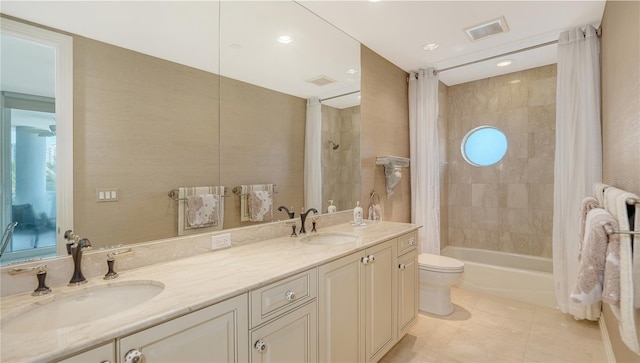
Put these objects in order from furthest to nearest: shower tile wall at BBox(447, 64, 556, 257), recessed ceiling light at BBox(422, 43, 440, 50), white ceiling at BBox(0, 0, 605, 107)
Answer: shower tile wall at BBox(447, 64, 556, 257) → recessed ceiling light at BBox(422, 43, 440, 50) → white ceiling at BBox(0, 0, 605, 107)

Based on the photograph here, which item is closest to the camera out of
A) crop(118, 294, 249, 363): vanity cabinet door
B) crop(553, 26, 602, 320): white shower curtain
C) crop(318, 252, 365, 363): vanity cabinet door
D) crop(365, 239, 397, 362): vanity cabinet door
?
crop(118, 294, 249, 363): vanity cabinet door

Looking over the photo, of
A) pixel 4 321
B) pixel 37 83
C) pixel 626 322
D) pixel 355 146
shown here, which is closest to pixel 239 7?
pixel 37 83

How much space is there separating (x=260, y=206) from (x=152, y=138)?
30.5 inches

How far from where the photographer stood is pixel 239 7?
1836 mm

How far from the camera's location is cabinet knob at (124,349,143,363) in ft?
2.71

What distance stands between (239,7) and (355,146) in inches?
57.4

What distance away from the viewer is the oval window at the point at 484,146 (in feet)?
12.8

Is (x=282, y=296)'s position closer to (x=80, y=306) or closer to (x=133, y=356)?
(x=133, y=356)

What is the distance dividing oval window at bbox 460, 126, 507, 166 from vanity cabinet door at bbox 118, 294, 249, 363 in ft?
12.9

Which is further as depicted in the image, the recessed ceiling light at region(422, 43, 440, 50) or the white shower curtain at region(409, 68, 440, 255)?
the white shower curtain at region(409, 68, 440, 255)

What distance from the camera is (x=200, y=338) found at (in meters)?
0.99

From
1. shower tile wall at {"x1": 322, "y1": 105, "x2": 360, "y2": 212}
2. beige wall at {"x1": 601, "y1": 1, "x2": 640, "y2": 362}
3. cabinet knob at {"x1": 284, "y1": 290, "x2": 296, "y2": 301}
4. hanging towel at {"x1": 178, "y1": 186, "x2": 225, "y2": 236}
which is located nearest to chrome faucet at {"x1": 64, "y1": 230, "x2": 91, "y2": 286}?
hanging towel at {"x1": 178, "y1": 186, "x2": 225, "y2": 236}

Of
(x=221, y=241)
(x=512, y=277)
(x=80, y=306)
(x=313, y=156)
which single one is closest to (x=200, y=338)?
(x=80, y=306)

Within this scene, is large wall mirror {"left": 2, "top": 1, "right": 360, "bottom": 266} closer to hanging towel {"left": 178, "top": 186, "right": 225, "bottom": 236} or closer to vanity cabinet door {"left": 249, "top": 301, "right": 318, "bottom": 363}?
hanging towel {"left": 178, "top": 186, "right": 225, "bottom": 236}
